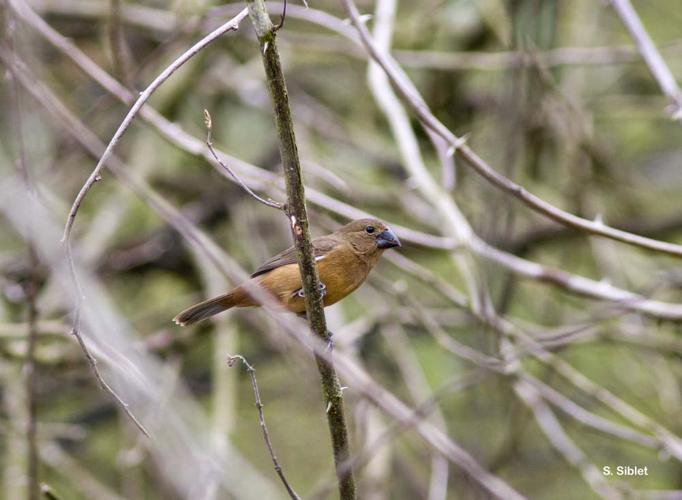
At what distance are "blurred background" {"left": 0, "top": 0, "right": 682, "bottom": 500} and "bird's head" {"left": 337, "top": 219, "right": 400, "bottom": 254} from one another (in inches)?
7.8

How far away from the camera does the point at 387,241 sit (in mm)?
4742

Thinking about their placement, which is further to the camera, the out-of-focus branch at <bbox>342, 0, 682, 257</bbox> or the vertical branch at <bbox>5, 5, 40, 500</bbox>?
the out-of-focus branch at <bbox>342, 0, 682, 257</bbox>

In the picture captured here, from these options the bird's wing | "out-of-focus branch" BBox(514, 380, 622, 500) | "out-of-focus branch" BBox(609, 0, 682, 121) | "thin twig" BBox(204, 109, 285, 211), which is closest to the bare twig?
"thin twig" BBox(204, 109, 285, 211)

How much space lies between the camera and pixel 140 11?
7.03 m

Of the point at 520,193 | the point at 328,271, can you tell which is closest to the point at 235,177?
the point at 520,193

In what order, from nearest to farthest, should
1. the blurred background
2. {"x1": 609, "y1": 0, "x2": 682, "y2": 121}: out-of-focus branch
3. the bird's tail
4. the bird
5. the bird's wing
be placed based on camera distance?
{"x1": 609, "y1": 0, "x2": 682, "y2": 121}: out-of-focus branch
the bird
the bird's tail
the bird's wing
the blurred background

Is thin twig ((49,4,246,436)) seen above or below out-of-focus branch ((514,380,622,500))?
below

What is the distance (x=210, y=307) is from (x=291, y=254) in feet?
1.63

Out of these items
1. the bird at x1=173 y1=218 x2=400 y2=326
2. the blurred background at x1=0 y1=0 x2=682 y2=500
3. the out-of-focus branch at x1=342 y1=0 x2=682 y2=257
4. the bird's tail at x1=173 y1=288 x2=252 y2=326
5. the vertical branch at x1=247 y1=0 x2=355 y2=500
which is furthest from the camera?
the blurred background at x1=0 y1=0 x2=682 y2=500

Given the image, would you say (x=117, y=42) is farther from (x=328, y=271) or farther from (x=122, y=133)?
(x=122, y=133)

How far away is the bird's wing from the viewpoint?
472 cm

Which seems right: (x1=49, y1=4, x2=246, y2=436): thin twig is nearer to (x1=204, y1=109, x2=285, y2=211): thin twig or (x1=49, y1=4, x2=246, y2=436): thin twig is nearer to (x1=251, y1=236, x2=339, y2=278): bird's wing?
(x1=204, y1=109, x2=285, y2=211): thin twig

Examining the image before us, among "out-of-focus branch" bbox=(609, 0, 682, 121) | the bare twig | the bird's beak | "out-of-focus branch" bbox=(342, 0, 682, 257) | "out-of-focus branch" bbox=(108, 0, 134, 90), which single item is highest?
"out-of-focus branch" bbox=(108, 0, 134, 90)

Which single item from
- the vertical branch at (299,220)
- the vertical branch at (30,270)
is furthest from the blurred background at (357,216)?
the vertical branch at (299,220)
